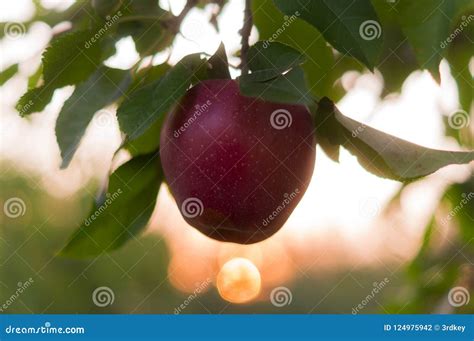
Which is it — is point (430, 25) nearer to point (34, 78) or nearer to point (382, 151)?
point (382, 151)

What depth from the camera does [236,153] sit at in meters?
0.80

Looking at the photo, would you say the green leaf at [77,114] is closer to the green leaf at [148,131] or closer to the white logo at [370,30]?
the green leaf at [148,131]

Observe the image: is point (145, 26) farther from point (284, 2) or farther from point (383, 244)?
point (383, 244)

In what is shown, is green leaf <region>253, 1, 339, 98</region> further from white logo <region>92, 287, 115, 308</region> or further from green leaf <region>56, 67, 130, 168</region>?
white logo <region>92, 287, 115, 308</region>

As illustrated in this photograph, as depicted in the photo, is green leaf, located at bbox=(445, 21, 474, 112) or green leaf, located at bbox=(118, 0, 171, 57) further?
green leaf, located at bbox=(445, 21, 474, 112)

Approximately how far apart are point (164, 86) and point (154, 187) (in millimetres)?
201

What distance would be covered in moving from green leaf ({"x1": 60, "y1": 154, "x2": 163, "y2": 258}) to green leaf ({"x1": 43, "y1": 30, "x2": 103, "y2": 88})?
0.38ft

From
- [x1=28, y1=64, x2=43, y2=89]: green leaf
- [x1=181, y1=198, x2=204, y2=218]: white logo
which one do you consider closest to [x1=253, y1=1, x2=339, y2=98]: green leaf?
[x1=181, y1=198, x2=204, y2=218]: white logo

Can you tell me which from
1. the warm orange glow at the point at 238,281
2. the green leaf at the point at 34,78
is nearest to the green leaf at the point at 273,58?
the green leaf at the point at 34,78

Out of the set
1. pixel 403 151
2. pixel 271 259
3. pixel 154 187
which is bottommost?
pixel 271 259

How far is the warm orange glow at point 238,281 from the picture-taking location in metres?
1.21

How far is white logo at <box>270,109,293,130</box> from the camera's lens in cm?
80

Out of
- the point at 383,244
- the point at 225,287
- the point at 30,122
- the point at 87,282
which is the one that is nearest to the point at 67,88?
the point at 30,122

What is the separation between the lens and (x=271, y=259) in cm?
187
